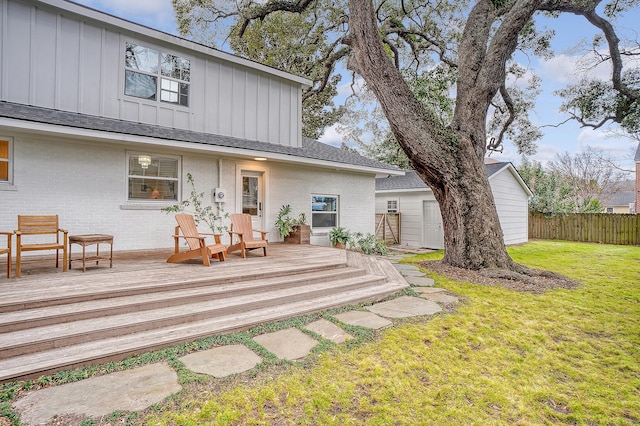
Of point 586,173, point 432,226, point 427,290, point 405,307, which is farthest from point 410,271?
point 586,173

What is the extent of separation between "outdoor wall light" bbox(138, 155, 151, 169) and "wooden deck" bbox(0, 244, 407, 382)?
224 cm

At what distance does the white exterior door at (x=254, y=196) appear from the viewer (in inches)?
342

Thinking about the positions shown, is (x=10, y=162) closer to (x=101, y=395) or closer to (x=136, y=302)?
(x=136, y=302)

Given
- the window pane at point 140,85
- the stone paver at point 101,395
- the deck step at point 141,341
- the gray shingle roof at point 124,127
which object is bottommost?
the stone paver at point 101,395

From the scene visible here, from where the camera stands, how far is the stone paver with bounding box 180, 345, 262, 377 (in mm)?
2814

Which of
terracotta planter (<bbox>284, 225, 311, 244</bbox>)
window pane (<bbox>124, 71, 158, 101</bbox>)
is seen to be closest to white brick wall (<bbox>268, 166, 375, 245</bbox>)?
terracotta planter (<bbox>284, 225, 311, 244</bbox>)

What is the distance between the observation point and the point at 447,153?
741 centimetres

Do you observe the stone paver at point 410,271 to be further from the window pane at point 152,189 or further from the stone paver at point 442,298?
the window pane at point 152,189

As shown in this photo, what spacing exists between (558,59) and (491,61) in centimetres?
695

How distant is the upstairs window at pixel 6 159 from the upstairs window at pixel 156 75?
234 centimetres

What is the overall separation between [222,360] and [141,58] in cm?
735

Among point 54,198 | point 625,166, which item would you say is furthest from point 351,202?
point 625,166

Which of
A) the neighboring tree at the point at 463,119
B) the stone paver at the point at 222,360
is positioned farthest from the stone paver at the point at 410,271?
the stone paver at the point at 222,360

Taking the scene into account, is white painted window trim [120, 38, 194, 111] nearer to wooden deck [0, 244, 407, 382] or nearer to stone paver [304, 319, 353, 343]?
wooden deck [0, 244, 407, 382]
